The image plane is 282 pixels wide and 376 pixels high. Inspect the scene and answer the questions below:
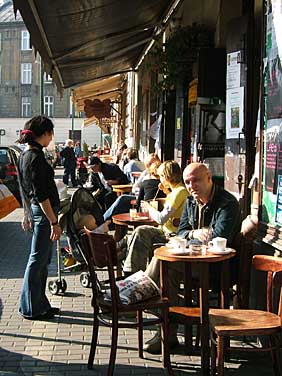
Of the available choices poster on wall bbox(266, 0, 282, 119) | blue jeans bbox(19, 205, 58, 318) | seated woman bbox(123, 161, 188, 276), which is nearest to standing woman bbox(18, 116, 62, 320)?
blue jeans bbox(19, 205, 58, 318)

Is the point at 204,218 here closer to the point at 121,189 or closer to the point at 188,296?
the point at 188,296

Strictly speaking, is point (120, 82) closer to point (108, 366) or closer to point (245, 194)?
point (245, 194)

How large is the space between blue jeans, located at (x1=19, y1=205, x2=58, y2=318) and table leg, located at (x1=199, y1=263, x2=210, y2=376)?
195 cm

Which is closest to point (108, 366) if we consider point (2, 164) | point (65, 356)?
point (65, 356)

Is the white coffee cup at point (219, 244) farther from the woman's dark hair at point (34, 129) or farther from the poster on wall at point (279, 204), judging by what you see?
the woman's dark hair at point (34, 129)

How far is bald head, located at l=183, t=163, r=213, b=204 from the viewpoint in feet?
16.8

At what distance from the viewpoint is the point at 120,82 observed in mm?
26234

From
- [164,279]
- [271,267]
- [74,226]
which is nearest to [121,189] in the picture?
[74,226]

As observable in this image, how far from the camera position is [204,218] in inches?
207

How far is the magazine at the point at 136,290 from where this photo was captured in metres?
4.58

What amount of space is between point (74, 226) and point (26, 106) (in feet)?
182

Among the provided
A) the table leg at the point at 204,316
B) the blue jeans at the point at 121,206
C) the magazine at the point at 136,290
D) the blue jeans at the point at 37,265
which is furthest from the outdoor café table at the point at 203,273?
the blue jeans at the point at 121,206

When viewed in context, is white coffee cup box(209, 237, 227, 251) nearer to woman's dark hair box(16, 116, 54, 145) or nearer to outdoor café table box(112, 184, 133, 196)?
woman's dark hair box(16, 116, 54, 145)

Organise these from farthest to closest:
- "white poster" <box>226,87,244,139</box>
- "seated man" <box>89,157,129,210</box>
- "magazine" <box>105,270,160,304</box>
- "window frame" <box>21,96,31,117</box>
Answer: "window frame" <box>21,96,31,117</box>, "seated man" <box>89,157,129,210</box>, "white poster" <box>226,87,244,139</box>, "magazine" <box>105,270,160,304</box>
